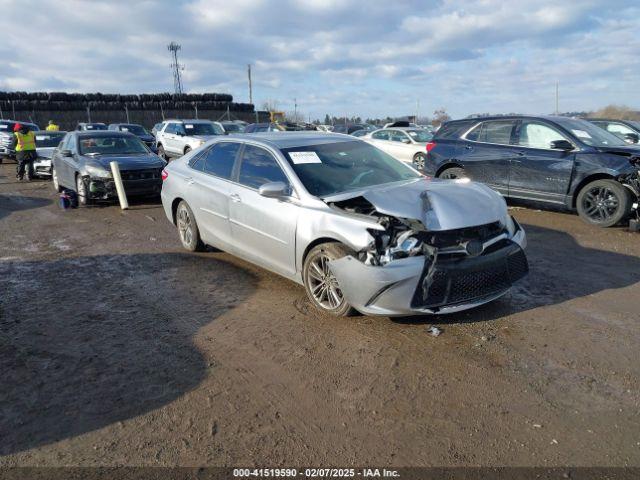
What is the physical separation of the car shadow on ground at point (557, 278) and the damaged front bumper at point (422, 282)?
358 millimetres

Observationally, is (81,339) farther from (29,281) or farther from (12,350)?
(29,281)

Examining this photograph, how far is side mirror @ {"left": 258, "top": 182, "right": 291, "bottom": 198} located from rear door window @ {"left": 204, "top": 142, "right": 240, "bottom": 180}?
1174mm

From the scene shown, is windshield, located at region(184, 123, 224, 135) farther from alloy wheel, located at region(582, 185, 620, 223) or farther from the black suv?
alloy wheel, located at region(582, 185, 620, 223)

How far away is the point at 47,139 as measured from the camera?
16.9m

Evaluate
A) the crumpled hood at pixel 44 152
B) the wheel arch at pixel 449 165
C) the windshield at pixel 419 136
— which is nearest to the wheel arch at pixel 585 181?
the wheel arch at pixel 449 165

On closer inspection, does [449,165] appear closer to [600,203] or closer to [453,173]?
[453,173]

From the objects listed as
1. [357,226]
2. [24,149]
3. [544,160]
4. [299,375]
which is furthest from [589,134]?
[24,149]

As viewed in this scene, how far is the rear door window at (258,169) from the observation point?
5175 mm

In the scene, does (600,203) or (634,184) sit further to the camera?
(600,203)

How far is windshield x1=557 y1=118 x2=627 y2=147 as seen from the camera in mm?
8314

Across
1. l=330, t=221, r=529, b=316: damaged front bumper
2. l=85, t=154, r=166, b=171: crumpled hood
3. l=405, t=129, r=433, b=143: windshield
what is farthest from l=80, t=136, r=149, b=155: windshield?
l=405, t=129, r=433, b=143: windshield

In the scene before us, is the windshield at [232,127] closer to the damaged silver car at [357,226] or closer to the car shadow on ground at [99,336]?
the car shadow on ground at [99,336]

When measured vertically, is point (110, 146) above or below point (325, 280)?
above

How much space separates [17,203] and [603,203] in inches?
474
